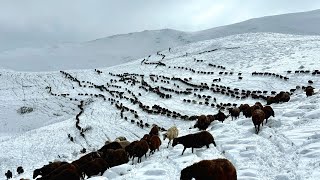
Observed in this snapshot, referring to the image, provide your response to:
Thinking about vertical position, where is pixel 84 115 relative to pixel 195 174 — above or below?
below

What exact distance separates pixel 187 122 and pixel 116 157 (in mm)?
22583

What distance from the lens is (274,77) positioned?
2687 inches

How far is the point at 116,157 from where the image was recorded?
2528 centimetres

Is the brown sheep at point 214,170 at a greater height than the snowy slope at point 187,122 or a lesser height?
greater

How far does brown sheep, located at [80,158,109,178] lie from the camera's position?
2362 centimetres

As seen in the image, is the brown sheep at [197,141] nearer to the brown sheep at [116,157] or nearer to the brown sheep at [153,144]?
the brown sheep at [153,144]

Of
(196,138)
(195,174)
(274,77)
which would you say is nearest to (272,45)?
(274,77)

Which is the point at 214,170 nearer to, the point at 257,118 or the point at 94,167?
the point at 94,167

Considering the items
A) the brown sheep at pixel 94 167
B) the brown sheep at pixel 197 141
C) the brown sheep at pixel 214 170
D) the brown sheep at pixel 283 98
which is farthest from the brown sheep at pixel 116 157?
the brown sheep at pixel 283 98

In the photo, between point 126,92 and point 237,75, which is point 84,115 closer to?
point 126,92

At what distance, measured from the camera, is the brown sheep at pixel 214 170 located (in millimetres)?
16328

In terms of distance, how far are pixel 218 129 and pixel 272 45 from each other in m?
84.2

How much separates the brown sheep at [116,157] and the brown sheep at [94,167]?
3.47ft

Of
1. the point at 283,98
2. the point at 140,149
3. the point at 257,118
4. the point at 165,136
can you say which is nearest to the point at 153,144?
the point at 140,149
